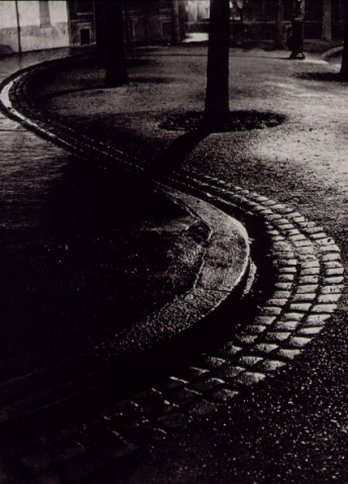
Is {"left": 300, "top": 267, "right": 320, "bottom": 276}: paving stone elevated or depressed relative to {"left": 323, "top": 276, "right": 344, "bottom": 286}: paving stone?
elevated

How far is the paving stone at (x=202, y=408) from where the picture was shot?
3703mm

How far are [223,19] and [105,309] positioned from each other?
24.6ft

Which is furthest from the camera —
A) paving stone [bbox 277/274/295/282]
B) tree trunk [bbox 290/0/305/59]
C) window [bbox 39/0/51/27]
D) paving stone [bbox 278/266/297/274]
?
window [bbox 39/0/51/27]

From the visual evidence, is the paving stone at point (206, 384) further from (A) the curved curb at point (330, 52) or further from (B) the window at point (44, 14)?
(B) the window at point (44, 14)

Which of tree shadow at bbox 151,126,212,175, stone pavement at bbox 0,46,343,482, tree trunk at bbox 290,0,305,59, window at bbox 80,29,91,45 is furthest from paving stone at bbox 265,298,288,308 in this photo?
window at bbox 80,29,91,45

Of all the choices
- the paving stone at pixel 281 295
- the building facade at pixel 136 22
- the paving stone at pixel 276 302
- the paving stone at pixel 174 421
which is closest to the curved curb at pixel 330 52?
the building facade at pixel 136 22

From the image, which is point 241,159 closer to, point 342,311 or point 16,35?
point 342,311

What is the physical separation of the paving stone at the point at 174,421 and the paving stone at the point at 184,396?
0.12 meters

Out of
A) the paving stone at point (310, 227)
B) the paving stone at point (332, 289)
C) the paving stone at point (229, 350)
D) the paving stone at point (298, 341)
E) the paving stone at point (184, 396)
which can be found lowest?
the paving stone at point (184, 396)

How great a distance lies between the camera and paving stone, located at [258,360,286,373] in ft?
13.5

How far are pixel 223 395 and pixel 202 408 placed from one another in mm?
169

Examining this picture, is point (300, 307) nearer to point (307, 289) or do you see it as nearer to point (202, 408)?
point (307, 289)

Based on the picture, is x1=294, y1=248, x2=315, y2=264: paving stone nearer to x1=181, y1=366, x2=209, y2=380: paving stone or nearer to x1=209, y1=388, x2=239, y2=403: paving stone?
x1=181, y1=366, x2=209, y2=380: paving stone

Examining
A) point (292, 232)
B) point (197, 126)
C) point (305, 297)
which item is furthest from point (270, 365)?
point (197, 126)
